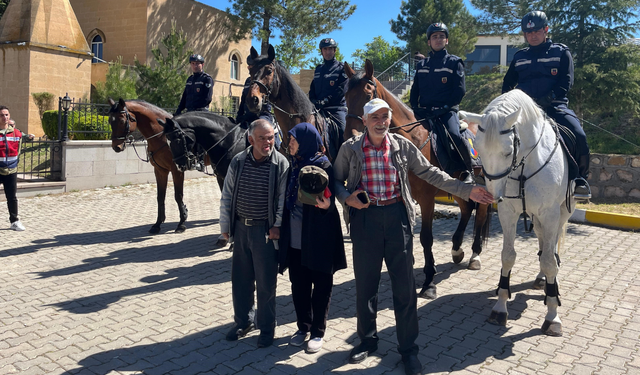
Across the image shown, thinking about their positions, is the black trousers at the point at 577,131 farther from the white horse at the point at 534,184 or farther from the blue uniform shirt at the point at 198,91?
the blue uniform shirt at the point at 198,91

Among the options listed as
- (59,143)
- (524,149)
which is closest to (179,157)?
(524,149)

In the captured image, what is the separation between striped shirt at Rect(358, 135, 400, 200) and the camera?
3969 millimetres

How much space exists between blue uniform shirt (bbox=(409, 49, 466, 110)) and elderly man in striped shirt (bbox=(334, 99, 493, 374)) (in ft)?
7.47

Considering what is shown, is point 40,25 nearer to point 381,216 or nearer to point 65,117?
point 65,117

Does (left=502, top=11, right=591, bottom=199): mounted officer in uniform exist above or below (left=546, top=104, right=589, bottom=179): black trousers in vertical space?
above

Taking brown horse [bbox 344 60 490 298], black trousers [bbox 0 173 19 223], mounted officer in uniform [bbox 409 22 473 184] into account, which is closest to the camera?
brown horse [bbox 344 60 490 298]

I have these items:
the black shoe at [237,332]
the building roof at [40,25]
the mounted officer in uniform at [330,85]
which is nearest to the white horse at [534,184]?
the black shoe at [237,332]

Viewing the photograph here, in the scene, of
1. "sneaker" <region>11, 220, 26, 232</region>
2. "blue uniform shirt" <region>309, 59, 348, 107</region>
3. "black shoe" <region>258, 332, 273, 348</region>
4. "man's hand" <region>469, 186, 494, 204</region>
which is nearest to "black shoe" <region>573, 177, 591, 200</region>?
"man's hand" <region>469, 186, 494, 204</region>

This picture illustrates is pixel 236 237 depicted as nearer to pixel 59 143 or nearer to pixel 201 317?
pixel 201 317

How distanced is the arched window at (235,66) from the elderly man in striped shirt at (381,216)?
32.6 meters

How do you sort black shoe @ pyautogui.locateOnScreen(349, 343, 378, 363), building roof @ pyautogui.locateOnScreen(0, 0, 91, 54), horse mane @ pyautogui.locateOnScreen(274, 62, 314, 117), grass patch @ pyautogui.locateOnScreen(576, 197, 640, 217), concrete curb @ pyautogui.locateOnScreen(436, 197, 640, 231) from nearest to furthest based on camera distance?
black shoe @ pyautogui.locateOnScreen(349, 343, 378, 363)
horse mane @ pyautogui.locateOnScreen(274, 62, 314, 117)
concrete curb @ pyautogui.locateOnScreen(436, 197, 640, 231)
grass patch @ pyautogui.locateOnScreen(576, 197, 640, 217)
building roof @ pyautogui.locateOnScreen(0, 0, 91, 54)

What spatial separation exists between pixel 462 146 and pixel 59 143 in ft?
36.4

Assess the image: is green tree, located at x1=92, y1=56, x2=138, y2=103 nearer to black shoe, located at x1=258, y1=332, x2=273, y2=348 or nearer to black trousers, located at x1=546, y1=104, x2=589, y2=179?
black shoe, located at x1=258, y1=332, x2=273, y2=348

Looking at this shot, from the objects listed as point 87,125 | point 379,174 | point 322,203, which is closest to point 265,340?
point 322,203
